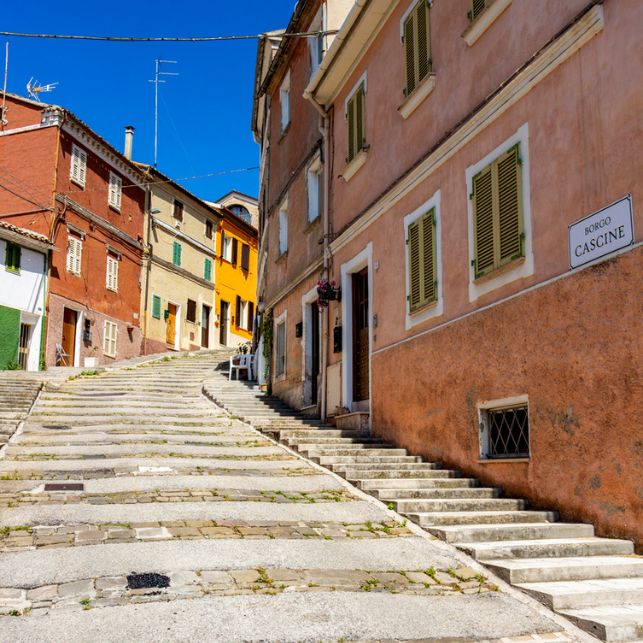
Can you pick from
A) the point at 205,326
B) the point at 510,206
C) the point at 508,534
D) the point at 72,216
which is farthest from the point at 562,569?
the point at 205,326

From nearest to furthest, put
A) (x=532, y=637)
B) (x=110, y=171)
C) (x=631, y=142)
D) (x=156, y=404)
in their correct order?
A: (x=532, y=637) < (x=631, y=142) < (x=156, y=404) < (x=110, y=171)

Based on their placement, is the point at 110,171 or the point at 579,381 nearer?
the point at 579,381

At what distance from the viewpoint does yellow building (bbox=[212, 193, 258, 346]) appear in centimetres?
3775

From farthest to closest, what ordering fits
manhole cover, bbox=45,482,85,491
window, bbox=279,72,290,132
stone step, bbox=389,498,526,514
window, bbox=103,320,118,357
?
window, bbox=103,320,118,357 → window, bbox=279,72,290,132 → manhole cover, bbox=45,482,85,491 → stone step, bbox=389,498,526,514

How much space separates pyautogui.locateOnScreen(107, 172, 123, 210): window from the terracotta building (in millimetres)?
16369

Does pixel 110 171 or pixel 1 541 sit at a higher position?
pixel 110 171

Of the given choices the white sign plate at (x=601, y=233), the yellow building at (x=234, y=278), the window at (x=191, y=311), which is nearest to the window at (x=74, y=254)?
the window at (x=191, y=311)

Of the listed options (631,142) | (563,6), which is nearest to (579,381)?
(631,142)

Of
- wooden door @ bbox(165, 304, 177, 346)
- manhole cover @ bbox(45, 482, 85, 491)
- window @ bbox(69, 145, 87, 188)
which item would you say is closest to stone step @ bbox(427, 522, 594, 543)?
manhole cover @ bbox(45, 482, 85, 491)

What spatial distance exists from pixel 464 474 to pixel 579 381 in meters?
2.32

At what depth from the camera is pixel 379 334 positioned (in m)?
11.5

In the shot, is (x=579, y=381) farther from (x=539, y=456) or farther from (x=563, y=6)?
(x=563, y=6)

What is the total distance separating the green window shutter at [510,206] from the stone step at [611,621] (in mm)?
3879

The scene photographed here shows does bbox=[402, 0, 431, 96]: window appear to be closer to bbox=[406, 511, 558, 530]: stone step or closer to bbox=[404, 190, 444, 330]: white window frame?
bbox=[404, 190, 444, 330]: white window frame
